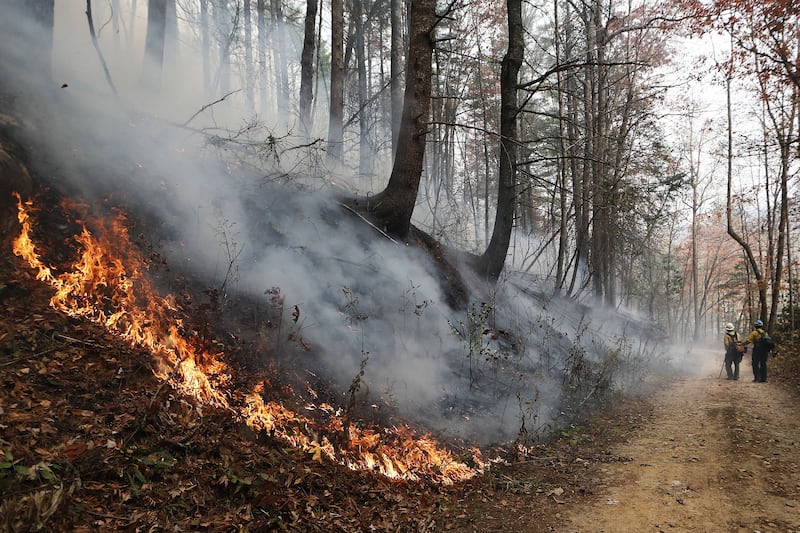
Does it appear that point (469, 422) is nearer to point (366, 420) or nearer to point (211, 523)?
point (366, 420)

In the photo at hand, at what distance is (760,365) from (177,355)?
15.8 metres

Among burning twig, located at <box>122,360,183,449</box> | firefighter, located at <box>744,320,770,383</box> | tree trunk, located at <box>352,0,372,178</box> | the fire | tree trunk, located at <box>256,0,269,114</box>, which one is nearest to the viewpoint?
burning twig, located at <box>122,360,183,449</box>

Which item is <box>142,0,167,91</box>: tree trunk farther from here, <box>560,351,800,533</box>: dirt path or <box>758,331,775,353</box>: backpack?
<box>758,331,775,353</box>: backpack

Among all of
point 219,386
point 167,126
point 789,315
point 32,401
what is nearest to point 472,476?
point 219,386

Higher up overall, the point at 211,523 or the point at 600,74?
the point at 600,74

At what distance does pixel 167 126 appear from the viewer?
8031 mm

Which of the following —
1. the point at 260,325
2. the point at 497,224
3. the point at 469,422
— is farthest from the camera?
the point at 497,224

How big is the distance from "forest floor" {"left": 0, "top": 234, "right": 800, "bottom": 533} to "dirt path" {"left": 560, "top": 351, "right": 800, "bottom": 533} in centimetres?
3

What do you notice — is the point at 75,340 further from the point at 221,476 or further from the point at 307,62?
the point at 307,62

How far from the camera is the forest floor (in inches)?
118

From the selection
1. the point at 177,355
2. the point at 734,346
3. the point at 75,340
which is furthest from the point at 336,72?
the point at 734,346

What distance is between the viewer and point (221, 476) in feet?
12.0

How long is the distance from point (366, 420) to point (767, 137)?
21.7m

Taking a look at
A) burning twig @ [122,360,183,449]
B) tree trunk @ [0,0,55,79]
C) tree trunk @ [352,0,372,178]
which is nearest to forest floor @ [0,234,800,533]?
burning twig @ [122,360,183,449]
